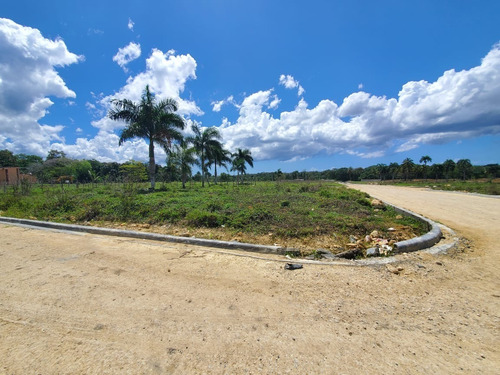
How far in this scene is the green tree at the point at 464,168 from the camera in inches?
2024

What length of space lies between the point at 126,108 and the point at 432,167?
78499mm

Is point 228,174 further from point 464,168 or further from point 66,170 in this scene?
point 464,168

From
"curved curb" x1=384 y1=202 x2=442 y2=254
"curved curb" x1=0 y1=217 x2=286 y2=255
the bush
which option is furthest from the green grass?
the bush

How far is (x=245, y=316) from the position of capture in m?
2.39

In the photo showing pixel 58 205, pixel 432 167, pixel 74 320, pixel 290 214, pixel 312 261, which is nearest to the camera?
pixel 74 320

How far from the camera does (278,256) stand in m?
4.19

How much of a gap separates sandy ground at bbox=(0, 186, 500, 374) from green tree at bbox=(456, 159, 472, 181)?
221 feet

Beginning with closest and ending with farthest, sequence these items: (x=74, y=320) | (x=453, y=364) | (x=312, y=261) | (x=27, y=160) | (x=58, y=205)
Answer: (x=453, y=364)
(x=74, y=320)
(x=312, y=261)
(x=58, y=205)
(x=27, y=160)

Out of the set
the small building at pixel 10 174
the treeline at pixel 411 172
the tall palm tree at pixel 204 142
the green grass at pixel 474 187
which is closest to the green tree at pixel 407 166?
the treeline at pixel 411 172

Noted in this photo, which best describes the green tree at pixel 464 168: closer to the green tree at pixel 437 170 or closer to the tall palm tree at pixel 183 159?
the green tree at pixel 437 170

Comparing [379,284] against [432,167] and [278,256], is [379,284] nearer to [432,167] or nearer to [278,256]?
[278,256]

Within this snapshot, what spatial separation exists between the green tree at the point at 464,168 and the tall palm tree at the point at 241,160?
51580mm

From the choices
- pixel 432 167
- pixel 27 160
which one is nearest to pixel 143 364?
pixel 432 167

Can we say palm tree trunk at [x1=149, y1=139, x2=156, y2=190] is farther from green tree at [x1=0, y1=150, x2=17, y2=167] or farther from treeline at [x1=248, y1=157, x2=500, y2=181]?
green tree at [x1=0, y1=150, x2=17, y2=167]
